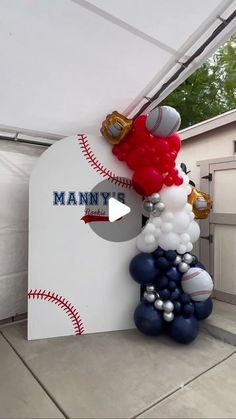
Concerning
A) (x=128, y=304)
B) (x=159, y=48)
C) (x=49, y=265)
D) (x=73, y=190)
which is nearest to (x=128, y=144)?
(x=73, y=190)

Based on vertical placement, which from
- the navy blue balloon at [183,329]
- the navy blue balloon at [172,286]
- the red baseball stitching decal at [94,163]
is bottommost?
the navy blue balloon at [183,329]

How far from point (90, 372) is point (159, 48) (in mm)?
2935

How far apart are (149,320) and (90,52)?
2.58 meters

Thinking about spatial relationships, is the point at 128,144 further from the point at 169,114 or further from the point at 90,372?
the point at 90,372

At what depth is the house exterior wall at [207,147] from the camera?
360cm

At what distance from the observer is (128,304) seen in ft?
9.64

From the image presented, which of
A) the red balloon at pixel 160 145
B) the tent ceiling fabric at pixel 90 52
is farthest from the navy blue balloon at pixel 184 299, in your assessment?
the tent ceiling fabric at pixel 90 52

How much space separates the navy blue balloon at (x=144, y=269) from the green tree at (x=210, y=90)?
21.2 ft

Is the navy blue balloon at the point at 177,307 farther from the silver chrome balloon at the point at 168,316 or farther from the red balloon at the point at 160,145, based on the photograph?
the red balloon at the point at 160,145

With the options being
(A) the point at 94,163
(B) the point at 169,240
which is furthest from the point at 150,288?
(A) the point at 94,163

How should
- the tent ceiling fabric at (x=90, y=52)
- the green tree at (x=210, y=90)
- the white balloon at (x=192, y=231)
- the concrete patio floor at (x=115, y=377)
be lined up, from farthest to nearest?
1. the green tree at (x=210, y=90)
2. the white balloon at (x=192, y=231)
3. the tent ceiling fabric at (x=90, y=52)
4. the concrete patio floor at (x=115, y=377)

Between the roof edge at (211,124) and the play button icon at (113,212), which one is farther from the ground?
the roof edge at (211,124)

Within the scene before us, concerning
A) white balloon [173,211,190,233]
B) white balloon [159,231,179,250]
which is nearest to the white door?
white balloon [173,211,190,233]

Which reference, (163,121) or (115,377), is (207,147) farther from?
(115,377)
